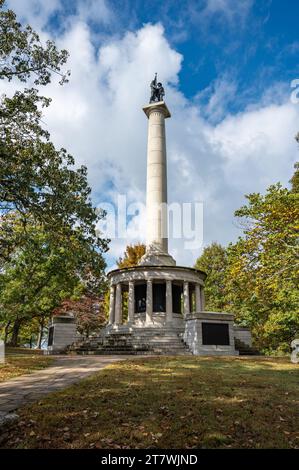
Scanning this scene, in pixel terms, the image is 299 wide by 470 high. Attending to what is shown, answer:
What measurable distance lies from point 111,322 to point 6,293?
10.7 m

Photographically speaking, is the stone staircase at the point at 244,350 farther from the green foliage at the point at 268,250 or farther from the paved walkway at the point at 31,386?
the paved walkway at the point at 31,386

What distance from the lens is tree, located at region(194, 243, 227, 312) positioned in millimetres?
38906

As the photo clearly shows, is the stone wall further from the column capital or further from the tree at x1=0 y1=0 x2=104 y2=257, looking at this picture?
the column capital

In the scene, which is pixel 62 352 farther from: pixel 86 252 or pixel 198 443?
pixel 198 443

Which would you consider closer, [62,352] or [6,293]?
[62,352]

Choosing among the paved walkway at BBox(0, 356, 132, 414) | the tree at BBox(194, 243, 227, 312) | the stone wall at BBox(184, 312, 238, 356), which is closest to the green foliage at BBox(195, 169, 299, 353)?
the stone wall at BBox(184, 312, 238, 356)

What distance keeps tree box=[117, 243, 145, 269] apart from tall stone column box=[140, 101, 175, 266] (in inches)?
451

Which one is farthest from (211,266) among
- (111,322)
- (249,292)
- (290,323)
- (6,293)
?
(249,292)

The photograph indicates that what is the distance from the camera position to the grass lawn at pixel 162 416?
4.91 m

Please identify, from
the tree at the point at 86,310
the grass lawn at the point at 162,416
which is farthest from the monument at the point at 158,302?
the grass lawn at the point at 162,416

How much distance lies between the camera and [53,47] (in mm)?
12297

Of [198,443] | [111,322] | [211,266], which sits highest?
[211,266]

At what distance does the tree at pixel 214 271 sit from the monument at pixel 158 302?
10.3m

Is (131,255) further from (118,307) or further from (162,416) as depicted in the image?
(162,416)
